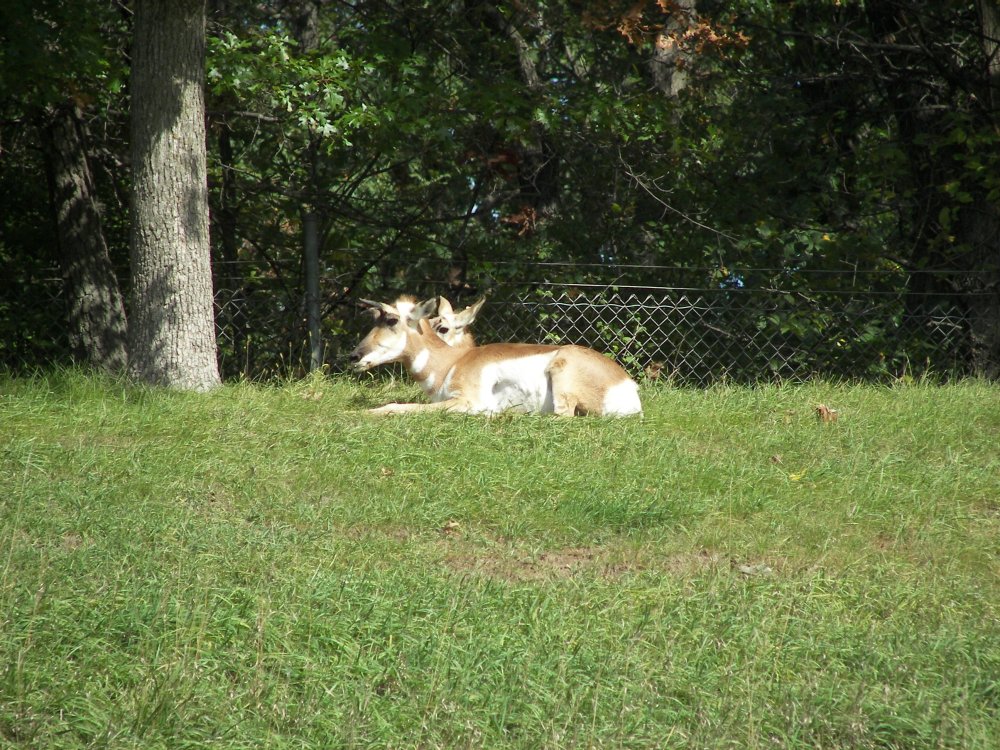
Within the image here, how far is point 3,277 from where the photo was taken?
11047 mm

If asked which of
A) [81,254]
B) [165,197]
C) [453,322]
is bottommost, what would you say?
[453,322]

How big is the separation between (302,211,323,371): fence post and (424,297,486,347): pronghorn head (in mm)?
1130

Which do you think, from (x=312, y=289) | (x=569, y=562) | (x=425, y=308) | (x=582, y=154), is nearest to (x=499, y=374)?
(x=425, y=308)

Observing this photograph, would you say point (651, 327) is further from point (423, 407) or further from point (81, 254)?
point (81, 254)

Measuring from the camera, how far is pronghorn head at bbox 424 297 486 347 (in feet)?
35.3

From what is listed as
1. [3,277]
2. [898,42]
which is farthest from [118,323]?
[898,42]

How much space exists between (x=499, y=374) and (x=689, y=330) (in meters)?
3.23

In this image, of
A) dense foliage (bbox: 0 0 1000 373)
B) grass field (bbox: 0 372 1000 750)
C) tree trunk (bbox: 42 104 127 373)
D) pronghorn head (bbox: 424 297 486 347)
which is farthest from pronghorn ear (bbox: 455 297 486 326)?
tree trunk (bbox: 42 104 127 373)

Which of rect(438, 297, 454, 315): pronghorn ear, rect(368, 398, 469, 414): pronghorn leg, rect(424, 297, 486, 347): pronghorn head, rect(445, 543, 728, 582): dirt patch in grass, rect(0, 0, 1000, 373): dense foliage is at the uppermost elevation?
rect(0, 0, 1000, 373): dense foliage

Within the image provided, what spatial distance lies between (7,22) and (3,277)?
3.02 metres

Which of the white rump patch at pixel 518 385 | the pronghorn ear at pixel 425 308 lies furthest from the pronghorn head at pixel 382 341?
the white rump patch at pixel 518 385

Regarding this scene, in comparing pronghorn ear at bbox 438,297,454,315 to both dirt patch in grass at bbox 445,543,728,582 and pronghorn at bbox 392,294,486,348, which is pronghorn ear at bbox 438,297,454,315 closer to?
pronghorn at bbox 392,294,486,348

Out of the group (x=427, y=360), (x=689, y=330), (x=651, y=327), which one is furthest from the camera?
(x=651, y=327)

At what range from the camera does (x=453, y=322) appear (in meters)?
10.9
